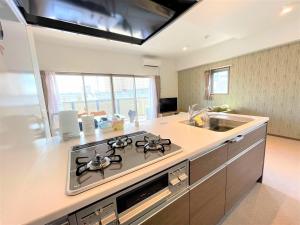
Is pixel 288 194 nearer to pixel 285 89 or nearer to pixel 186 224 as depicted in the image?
pixel 186 224

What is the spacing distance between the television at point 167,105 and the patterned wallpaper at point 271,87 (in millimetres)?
1835

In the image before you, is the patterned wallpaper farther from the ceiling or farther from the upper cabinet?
the upper cabinet

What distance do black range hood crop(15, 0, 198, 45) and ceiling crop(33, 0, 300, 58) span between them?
644 millimetres

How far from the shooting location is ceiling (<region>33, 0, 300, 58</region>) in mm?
2244

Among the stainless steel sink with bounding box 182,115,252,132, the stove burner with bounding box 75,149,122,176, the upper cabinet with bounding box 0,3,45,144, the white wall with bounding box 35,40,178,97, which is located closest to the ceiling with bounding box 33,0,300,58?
the white wall with bounding box 35,40,178,97

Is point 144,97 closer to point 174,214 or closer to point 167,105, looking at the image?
point 167,105

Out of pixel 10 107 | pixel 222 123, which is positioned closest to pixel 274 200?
pixel 222 123

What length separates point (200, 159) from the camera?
36.7 inches

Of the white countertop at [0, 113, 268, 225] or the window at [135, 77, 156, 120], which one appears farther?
the window at [135, 77, 156, 120]

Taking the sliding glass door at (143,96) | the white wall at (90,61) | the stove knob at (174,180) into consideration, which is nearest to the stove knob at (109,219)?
the stove knob at (174,180)

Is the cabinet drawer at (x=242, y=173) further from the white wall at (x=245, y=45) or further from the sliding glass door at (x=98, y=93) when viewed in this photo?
the sliding glass door at (x=98, y=93)

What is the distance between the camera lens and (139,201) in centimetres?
68

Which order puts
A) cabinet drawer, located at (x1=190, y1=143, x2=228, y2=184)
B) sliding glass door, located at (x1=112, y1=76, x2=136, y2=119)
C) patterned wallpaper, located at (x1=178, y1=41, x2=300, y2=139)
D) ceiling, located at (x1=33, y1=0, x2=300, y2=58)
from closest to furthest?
cabinet drawer, located at (x1=190, y1=143, x2=228, y2=184) < ceiling, located at (x1=33, y1=0, x2=300, y2=58) < patterned wallpaper, located at (x1=178, y1=41, x2=300, y2=139) < sliding glass door, located at (x1=112, y1=76, x2=136, y2=119)

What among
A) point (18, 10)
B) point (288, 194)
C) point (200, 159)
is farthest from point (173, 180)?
point (288, 194)
